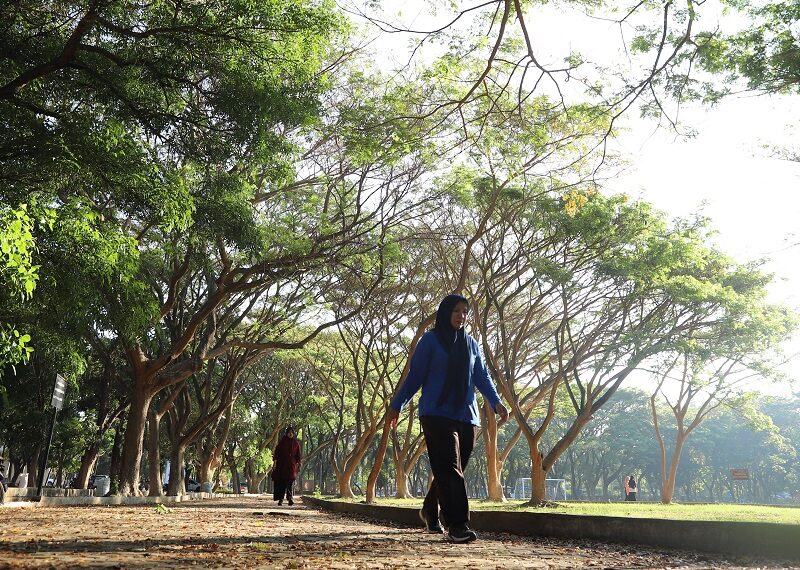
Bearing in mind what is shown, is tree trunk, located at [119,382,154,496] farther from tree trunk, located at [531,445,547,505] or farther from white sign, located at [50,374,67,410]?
tree trunk, located at [531,445,547,505]

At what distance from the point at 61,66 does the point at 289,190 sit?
859cm

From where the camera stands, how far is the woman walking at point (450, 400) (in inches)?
243

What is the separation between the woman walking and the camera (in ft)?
20.2

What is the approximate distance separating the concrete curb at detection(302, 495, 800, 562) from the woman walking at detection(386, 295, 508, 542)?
5.56ft

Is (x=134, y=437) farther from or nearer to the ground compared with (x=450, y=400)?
farther from the ground

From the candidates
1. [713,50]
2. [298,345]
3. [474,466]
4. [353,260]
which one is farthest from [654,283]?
[474,466]

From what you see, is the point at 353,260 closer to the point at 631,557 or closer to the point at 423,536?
the point at 423,536

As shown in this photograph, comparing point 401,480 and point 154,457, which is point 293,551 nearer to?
point 154,457

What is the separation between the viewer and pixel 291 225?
16.8 m

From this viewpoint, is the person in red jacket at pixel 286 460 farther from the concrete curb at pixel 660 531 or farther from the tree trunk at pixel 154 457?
the concrete curb at pixel 660 531

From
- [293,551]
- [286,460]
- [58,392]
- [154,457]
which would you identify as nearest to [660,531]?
[293,551]

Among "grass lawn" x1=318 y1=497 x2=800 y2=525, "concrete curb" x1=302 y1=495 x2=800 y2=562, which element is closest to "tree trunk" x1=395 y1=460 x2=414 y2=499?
"grass lawn" x1=318 y1=497 x2=800 y2=525

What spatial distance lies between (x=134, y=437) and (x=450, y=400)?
13.8m

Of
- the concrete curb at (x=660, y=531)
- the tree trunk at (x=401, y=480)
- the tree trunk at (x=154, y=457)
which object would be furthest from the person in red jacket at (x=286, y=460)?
the tree trunk at (x=401, y=480)
